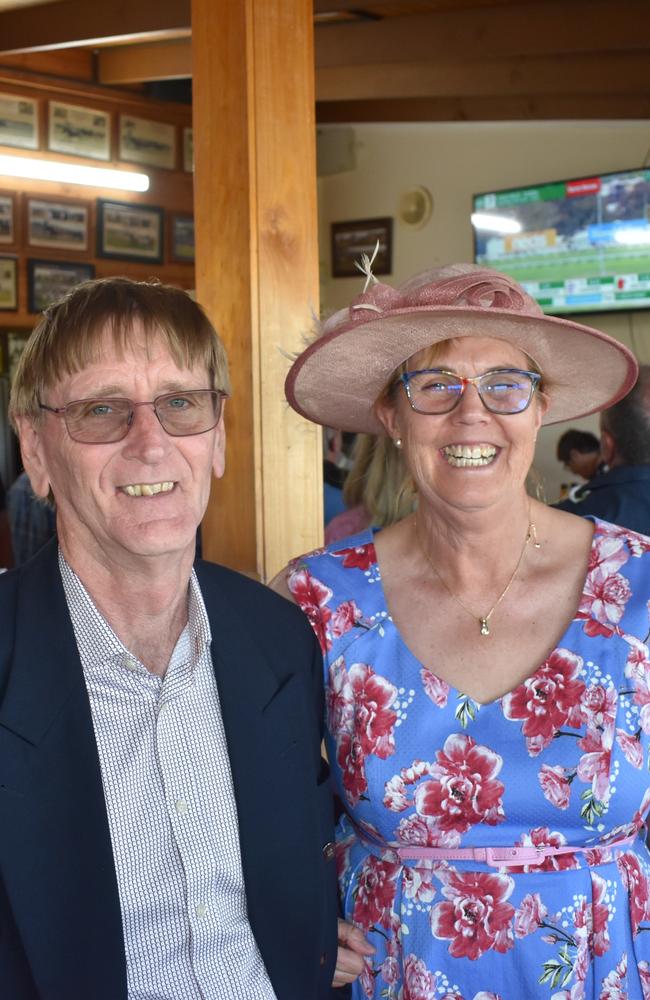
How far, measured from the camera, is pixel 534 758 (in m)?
1.83

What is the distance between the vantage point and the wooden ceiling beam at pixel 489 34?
17.3 feet

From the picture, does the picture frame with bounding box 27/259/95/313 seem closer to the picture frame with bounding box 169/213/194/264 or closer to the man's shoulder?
the picture frame with bounding box 169/213/194/264

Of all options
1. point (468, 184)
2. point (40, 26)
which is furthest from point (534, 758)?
point (468, 184)

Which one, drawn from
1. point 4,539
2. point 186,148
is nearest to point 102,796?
point 4,539

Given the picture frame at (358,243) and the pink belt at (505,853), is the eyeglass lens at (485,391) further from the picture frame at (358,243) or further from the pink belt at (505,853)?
the picture frame at (358,243)

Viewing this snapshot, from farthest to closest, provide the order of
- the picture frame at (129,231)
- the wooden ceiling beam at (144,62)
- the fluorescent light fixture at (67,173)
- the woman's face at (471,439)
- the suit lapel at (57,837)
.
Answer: the picture frame at (129,231) → the fluorescent light fixture at (67,173) → the wooden ceiling beam at (144,62) → the woman's face at (471,439) → the suit lapel at (57,837)

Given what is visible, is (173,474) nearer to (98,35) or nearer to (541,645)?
(541,645)

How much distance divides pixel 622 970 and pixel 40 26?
18.9ft

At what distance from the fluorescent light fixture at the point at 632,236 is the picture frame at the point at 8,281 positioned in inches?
172

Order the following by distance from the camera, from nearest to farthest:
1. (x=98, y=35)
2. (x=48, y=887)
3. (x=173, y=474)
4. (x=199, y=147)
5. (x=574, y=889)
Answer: (x=48, y=887), (x=173, y=474), (x=574, y=889), (x=199, y=147), (x=98, y=35)

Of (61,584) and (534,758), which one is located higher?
(61,584)

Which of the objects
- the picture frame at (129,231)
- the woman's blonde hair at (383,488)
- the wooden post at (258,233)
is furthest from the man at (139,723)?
the picture frame at (129,231)

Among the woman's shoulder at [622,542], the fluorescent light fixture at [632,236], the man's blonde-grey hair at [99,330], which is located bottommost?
the woman's shoulder at [622,542]

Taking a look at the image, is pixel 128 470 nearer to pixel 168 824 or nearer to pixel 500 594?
pixel 168 824
